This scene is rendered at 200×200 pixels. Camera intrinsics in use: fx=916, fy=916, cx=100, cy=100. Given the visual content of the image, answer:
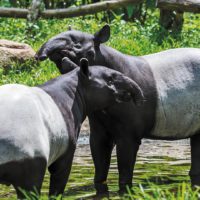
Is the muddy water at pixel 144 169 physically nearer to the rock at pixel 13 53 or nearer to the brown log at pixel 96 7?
the rock at pixel 13 53

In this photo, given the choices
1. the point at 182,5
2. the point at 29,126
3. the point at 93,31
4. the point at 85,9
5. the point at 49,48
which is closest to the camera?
the point at 29,126

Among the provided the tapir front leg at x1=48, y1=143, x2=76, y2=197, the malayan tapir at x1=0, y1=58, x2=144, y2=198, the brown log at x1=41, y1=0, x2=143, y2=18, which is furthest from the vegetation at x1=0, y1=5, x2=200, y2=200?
the tapir front leg at x1=48, y1=143, x2=76, y2=197

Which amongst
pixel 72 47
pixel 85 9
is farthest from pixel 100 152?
pixel 85 9

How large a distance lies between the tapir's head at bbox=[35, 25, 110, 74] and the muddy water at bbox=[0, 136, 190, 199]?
3.93ft

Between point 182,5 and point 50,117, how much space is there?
294 inches

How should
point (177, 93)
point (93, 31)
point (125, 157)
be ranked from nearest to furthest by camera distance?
1. point (125, 157)
2. point (177, 93)
3. point (93, 31)

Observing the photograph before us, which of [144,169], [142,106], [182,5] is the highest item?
[142,106]

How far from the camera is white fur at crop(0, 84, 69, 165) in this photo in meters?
6.04

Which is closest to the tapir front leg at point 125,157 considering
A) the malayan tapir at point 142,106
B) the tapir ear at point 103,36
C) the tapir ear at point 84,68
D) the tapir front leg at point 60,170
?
the malayan tapir at point 142,106

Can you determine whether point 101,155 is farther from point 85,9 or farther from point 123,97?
point 85,9

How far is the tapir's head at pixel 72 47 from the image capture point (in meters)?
7.89

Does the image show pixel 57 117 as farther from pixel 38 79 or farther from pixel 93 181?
pixel 38 79

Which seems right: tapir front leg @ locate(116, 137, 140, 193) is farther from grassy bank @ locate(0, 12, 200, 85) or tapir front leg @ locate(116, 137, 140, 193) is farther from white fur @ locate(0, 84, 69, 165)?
grassy bank @ locate(0, 12, 200, 85)

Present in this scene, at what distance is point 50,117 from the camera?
645 centimetres
